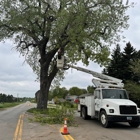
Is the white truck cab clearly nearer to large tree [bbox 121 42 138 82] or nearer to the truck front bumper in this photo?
the truck front bumper

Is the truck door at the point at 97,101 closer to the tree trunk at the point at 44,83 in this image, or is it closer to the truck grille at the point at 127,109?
the truck grille at the point at 127,109

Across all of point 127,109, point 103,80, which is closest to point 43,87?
point 103,80

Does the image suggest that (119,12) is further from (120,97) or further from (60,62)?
(120,97)

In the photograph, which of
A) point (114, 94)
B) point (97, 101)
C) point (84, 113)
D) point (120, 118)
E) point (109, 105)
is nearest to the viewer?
point (120, 118)

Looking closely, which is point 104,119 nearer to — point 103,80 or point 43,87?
point 103,80

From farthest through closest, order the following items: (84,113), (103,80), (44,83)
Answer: (44,83) < (84,113) < (103,80)

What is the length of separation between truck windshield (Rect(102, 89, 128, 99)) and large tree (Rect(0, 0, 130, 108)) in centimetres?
564

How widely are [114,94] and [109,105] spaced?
1.51 m

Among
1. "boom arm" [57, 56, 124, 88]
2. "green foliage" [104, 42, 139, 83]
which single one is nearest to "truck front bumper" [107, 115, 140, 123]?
"boom arm" [57, 56, 124, 88]

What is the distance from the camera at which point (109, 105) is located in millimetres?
13305

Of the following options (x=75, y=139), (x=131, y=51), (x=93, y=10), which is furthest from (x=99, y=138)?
(x=131, y=51)

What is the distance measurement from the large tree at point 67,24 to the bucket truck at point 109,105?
2505 mm

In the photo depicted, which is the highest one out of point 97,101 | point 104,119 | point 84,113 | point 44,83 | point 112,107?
point 44,83

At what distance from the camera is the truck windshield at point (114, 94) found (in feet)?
47.3
